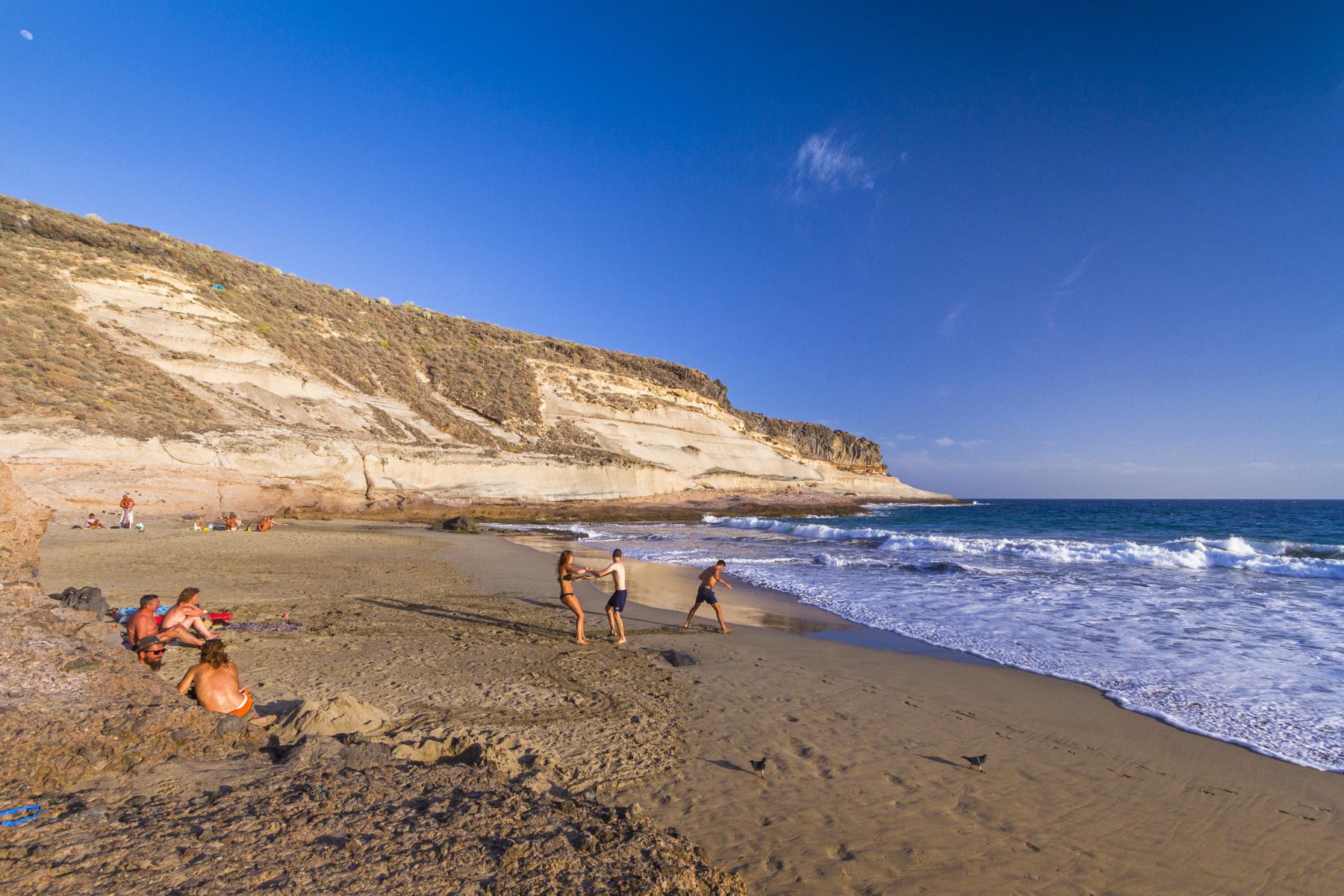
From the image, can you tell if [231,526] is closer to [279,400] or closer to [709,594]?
[279,400]

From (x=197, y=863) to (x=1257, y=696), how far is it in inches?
371

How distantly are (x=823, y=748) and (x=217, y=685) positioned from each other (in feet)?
15.6

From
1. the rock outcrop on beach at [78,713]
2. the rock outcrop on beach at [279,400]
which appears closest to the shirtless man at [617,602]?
the rock outcrop on beach at [78,713]

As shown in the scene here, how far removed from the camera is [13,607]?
17.7 ft

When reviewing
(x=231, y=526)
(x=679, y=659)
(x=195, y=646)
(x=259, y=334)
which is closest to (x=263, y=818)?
(x=679, y=659)

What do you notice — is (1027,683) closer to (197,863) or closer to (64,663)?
(197,863)

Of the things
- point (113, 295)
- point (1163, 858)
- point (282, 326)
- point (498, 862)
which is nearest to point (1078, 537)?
point (1163, 858)

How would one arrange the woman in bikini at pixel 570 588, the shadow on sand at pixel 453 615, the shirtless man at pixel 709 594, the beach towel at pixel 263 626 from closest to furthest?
the beach towel at pixel 263 626, the woman in bikini at pixel 570 588, the shadow on sand at pixel 453 615, the shirtless man at pixel 709 594

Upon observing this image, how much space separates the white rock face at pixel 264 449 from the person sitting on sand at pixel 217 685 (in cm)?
2059

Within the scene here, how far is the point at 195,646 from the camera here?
21.7 ft

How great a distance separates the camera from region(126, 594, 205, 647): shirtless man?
6.04 metres

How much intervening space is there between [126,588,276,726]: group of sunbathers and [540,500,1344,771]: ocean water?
840 centimetres

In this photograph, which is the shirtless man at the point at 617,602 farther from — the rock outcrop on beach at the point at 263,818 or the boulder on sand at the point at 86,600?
the boulder on sand at the point at 86,600

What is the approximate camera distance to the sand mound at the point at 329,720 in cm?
415
